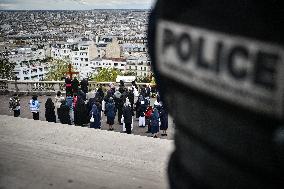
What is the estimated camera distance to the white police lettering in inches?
31.2

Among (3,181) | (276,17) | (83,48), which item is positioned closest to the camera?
(276,17)

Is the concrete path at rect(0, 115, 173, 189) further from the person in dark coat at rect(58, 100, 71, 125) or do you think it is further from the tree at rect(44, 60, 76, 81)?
the tree at rect(44, 60, 76, 81)

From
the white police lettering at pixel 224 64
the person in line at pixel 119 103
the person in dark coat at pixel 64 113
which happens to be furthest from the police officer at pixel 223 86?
the person in line at pixel 119 103

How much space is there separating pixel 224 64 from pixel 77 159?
15.3 ft

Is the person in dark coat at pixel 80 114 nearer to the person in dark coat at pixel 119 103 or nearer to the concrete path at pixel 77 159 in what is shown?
the person in dark coat at pixel 119 103

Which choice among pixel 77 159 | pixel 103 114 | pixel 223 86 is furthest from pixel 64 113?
pixel 223 86

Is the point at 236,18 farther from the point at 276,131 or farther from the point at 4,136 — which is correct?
the point at 4,136

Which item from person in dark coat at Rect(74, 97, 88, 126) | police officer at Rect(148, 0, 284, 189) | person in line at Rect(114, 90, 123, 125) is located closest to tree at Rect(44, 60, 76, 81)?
person in line at Rect(114, 90, 123, 125)

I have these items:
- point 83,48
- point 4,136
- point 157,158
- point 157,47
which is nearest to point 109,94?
point 4,136

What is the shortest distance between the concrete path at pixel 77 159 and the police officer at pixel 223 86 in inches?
115

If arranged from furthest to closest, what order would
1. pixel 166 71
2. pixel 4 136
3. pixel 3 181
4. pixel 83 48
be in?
pixel 83 48 → pixel 4 136 → pixel 3 181 → pixel 166 71

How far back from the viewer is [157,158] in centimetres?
529

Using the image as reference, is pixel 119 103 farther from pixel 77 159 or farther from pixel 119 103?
pixel 77 159

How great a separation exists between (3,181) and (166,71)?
13.6 feet
